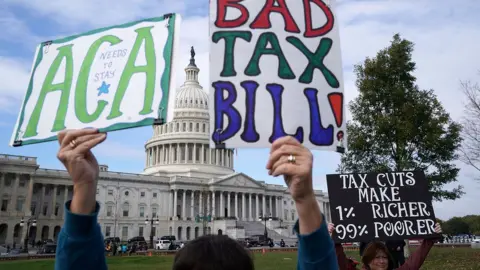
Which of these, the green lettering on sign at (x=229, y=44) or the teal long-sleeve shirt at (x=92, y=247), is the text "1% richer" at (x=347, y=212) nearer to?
the green lettering on sign at (x=229, y=44)

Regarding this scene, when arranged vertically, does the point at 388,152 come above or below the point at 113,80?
above

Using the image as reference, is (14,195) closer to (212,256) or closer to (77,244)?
(77,244)

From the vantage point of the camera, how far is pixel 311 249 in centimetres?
186

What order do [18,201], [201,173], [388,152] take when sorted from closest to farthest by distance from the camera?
[388,152]
[18,201]
[201,173]

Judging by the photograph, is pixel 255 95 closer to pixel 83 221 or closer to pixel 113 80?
pixel 113 80

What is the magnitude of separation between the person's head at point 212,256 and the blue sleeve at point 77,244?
0.52 m

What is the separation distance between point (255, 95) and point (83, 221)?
4.39 feet

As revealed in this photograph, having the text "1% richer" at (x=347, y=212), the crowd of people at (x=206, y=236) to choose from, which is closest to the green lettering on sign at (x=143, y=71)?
the crowd of people at (x=206, y=236)

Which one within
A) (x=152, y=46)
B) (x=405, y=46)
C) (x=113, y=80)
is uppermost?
(x=405, y=46)

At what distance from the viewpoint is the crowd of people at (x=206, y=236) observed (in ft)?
5.47

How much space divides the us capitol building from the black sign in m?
57.1

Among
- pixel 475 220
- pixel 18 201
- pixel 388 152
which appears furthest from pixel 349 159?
pixel 475 220

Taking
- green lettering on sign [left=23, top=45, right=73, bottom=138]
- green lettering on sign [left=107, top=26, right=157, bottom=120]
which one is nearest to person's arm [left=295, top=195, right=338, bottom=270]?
green lettering on sign [left=107, top=26, right=157, bottom=120]

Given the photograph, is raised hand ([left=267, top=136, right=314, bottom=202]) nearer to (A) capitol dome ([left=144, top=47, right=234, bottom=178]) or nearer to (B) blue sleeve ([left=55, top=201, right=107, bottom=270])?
(B) blue sleeve ([left=55, top=201, right=107, bottom=270])
